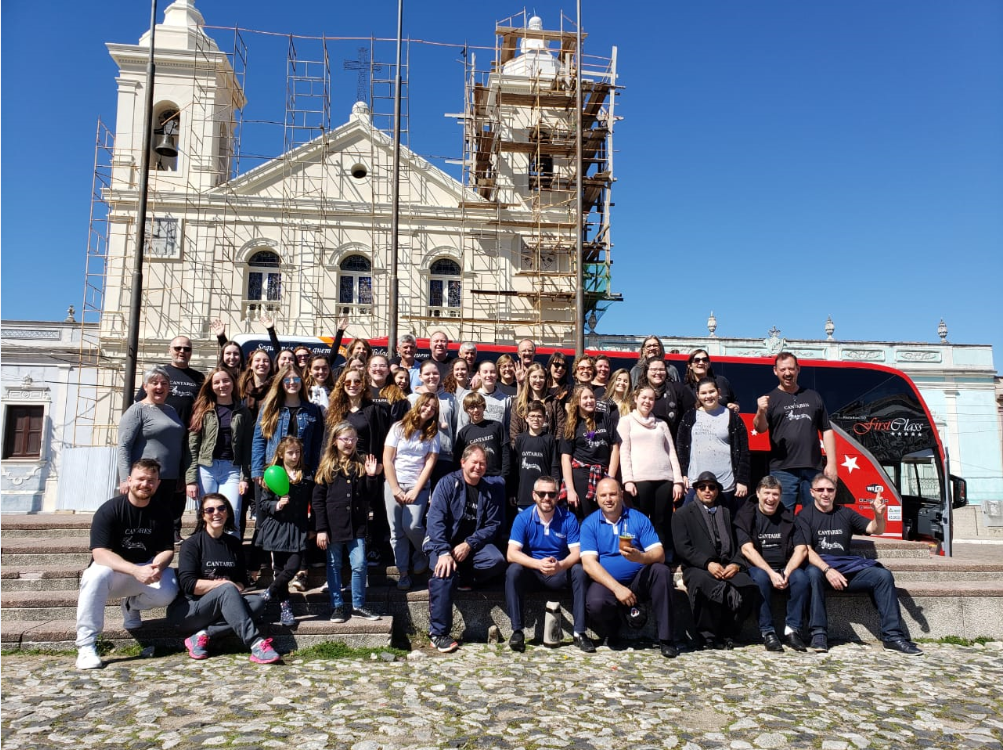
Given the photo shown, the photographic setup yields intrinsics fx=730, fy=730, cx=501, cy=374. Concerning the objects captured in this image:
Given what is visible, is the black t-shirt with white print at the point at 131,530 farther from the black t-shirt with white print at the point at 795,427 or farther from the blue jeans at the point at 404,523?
the black t-shirt with white print at the point at 795,427

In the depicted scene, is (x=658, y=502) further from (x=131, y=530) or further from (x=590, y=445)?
(x=131, y=530)

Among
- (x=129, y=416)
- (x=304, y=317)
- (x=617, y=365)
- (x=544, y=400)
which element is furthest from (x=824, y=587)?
(x=304, y=317)

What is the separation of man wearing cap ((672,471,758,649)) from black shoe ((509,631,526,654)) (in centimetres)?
161

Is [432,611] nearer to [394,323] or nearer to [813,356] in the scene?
[394,323]

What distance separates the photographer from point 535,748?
4168 millimetres

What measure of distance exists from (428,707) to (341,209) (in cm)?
2150

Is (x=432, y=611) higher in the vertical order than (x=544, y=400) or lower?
lower

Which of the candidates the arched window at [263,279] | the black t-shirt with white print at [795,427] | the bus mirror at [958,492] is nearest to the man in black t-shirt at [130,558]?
the black t-shirt with white print at [795,427]

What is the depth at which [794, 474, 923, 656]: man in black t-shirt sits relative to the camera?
21.6 feet

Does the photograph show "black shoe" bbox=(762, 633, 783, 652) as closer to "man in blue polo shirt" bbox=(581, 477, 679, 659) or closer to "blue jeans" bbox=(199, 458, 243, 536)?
"man in blue polo shirt" bbox=(581, 477, 679, 659)

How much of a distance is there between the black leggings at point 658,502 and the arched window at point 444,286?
58.3 ft

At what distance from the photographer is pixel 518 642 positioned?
6.28 m

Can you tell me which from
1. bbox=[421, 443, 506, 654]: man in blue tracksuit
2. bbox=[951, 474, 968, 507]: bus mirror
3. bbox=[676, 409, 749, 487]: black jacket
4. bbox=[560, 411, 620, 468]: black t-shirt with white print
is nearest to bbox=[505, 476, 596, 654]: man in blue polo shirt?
bbox=[421, 443, 506, 654]: man in blue tracksuit

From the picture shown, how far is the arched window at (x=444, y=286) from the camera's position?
966 inches
